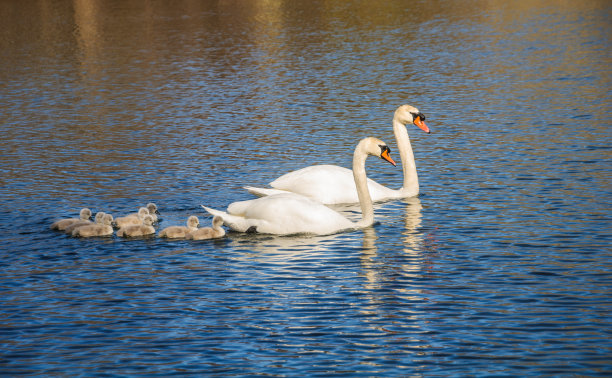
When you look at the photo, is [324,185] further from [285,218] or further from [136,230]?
[136,230]

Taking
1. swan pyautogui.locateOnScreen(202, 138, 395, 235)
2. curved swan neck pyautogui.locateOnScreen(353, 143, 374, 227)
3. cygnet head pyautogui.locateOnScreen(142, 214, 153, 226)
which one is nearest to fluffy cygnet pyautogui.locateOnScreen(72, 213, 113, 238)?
cygnet head pyautogui.locateOnScreen(142, 214, 153, 226)

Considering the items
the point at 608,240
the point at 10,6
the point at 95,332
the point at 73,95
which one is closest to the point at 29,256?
the point at 95,332

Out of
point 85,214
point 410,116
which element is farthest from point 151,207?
point 410,116

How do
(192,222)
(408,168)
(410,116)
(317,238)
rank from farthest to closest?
(410,116)
(408,168)
(192,222)
(317,238)

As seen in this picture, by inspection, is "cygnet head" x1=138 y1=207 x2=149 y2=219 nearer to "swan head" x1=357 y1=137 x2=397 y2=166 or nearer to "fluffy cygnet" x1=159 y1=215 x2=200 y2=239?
"fluffy cygnet" x1=159 y1=215 x2=200 y2=239

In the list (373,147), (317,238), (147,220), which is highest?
(373,147)

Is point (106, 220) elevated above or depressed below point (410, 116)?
below

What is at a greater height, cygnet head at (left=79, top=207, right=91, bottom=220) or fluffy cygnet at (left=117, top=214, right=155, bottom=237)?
cygnet head at (left=79, top=207, right=91, bottom=220)

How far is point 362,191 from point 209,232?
2.64 metres

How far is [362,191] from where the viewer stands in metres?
17.0

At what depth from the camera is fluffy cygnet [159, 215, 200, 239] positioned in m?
16.3

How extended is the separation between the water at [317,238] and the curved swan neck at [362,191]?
22 cm

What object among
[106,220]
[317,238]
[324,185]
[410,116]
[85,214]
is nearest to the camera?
[317,238]

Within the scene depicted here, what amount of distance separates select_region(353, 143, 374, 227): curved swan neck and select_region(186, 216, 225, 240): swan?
7.51ft
